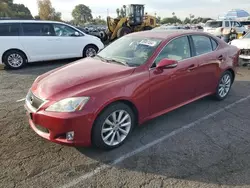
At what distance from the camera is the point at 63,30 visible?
357 inches

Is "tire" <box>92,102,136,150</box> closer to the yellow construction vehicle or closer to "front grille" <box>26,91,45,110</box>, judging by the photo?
"front grille" <box>26,91,45,110</box>

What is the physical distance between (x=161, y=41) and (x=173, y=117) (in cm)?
135

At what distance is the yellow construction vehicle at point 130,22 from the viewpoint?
16.7 m

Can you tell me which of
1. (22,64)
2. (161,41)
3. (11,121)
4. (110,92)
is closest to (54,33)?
(22,64)

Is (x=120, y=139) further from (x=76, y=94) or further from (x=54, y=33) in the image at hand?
(x=54, y=33)

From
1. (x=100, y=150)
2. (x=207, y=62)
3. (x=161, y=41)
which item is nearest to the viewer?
(x=100, y=150)

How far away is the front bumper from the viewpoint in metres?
2.85

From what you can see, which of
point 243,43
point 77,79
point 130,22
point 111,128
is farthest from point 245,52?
point 130,22

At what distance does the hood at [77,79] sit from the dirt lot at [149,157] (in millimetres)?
787

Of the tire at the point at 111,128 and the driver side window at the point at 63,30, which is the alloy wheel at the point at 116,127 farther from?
the driver side window at the point at 63,30

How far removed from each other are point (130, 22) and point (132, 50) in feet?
46.9

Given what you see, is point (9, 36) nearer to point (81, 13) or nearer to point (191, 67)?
point (191, 67)

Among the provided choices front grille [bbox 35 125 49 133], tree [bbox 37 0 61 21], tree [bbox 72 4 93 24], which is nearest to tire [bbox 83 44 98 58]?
front grille [bbox 35 125 49 133]

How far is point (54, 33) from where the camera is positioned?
29.3ft
